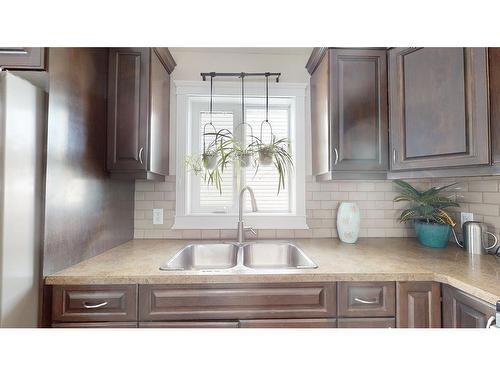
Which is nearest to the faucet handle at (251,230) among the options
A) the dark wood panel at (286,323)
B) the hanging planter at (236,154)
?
the hanging planter at (236,154)

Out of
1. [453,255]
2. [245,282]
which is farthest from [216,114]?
[453,255]

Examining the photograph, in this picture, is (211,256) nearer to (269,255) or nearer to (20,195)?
(269,255)

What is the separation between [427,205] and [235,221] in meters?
1.33

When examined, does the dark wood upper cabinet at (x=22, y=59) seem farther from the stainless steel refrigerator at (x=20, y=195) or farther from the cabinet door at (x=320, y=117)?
the cabinet door at (x=320, y=117)

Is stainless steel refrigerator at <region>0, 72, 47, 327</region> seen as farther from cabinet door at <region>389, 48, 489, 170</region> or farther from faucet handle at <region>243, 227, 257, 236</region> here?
cabinet door at <region>389, 48, 489, 170</region>

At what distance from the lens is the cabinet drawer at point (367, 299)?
112cm

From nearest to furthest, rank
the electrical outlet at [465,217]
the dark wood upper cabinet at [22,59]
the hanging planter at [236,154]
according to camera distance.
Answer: the dark wood upper cabinet at [22,59], the electrical outlet at [465,217], the hanging planter at [236,154]

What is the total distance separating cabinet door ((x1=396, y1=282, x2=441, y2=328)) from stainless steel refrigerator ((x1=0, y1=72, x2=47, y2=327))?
1.59 m

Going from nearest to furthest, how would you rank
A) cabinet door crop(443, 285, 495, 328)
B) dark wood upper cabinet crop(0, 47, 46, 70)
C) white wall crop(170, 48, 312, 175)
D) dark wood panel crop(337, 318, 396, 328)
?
cabinet door crop(443, 285, 495, 328) → dark wood upper cabinet crop(0, 47, 46, 70) → dark wood panel crop(337, 318, 396, 328) → white wall crop(170, 48, 312, 175)

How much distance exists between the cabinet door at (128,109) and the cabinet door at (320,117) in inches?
43.6

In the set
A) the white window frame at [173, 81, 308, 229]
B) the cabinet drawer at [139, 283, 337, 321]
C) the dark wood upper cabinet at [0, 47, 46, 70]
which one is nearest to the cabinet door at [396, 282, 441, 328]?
the cabinet drawer at [139, 283, 337, 321]

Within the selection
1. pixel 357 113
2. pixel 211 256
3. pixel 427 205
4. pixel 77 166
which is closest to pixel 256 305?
pixel 211 256

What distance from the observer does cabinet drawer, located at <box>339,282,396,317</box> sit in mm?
1119
